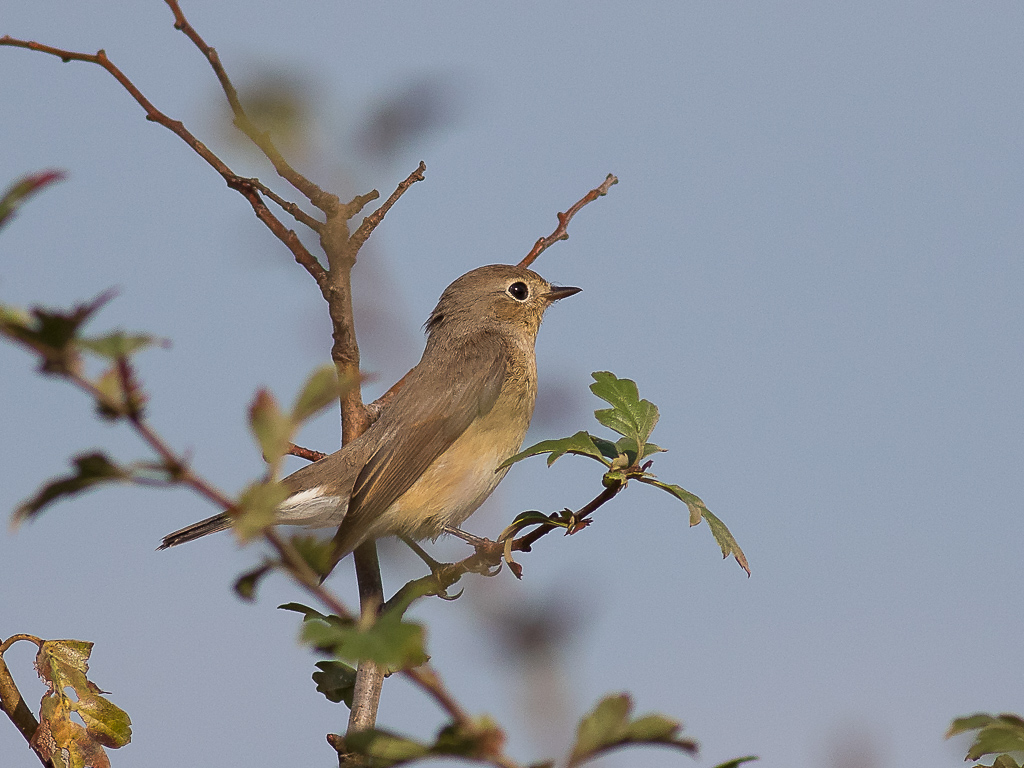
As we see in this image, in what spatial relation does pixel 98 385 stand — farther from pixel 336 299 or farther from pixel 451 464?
pixel 451 464

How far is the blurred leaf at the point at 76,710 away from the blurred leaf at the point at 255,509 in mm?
1946

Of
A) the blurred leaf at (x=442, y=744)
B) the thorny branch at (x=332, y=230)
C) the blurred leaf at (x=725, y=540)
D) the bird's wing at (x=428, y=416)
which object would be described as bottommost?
the blurred leaf at (x=442, y=744)

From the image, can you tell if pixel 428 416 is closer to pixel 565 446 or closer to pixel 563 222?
pixel 563 222

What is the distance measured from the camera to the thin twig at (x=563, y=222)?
5.08 m

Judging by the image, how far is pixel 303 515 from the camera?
6.39 m

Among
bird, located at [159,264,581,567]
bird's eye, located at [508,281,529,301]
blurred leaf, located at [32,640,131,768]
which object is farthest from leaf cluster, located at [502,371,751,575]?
bird's eye, located at [508,281,529,301]

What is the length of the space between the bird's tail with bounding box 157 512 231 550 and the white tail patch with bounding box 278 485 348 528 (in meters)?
0.43

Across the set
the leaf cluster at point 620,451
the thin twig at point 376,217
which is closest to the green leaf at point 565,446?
the leaf cluster at point 620,451

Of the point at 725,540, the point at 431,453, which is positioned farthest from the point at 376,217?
the point at 431,453

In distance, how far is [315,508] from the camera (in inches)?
253

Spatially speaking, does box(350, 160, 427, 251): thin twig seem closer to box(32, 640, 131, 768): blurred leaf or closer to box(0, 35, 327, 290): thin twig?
box(0, 35, 327, 290): thin twig

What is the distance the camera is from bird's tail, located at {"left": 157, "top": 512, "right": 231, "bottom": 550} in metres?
5.98

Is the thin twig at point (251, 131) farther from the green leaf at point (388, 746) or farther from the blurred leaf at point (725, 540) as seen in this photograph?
the green leaf at point (388, 746)

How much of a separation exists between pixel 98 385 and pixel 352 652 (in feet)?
1.72
